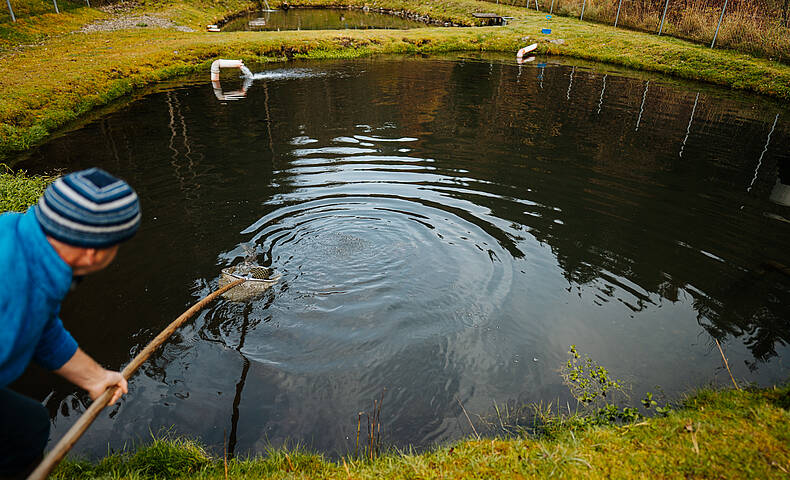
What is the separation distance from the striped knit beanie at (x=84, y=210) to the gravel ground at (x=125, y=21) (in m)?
37.1

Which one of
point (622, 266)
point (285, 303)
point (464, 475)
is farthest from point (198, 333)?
point (622, 266)

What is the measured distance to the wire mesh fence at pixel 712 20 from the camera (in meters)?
24.1

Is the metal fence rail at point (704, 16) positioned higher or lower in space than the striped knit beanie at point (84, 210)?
higher

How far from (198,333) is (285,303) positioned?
4.32 feet

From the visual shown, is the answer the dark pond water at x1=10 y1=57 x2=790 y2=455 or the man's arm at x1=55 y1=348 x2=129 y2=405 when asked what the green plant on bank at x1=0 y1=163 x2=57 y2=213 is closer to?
the dark pond water at x1=10 y1=57 x2=790 y2=455

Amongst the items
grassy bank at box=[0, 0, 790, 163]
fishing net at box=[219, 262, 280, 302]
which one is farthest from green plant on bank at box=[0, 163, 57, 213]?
fishing net at box=[219, 262, 280, 302]

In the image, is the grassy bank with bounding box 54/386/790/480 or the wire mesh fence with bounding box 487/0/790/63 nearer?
the grassy bank with bounding box 54/386/790/480

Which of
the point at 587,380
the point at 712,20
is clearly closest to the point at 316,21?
the point at 712,20

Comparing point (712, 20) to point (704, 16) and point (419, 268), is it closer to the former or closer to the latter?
point (704, 16)

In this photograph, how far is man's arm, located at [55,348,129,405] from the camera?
2941 millimetres

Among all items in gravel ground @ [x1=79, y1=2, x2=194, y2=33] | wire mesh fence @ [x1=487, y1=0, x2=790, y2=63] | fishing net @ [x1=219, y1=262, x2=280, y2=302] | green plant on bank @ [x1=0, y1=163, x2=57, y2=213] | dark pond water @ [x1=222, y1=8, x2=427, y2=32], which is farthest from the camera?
dark pond water @ [x1=222, y1=8, x2=427, y2=32]

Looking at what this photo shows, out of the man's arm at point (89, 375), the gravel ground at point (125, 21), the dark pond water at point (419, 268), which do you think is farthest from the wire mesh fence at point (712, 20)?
the gravel ground at point (125, 21)

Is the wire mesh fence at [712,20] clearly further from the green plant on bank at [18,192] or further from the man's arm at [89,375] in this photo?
the green plant on bank at [18,192]

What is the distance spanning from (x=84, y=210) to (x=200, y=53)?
95.6ft
